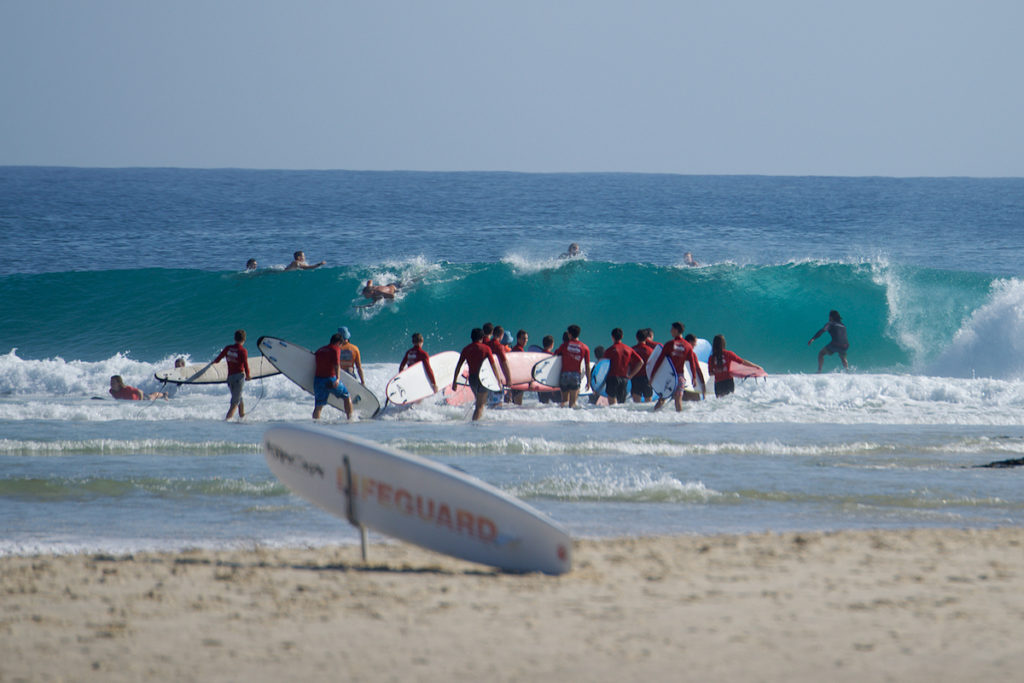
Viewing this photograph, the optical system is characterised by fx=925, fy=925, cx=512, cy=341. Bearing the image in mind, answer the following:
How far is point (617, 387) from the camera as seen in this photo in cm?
1253

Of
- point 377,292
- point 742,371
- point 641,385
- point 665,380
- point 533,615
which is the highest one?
point 377,292

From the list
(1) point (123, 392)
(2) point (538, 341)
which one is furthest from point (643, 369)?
(1) point (123, 392)

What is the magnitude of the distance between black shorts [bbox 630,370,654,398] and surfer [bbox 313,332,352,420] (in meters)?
3.87

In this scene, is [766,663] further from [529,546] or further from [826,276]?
[826,276]

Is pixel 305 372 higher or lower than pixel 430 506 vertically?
higher

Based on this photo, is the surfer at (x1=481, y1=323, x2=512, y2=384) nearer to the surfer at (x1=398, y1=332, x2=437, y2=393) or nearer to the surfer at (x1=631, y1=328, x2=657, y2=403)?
the surfer at (x1=398, y1=332, x2=437, y2=393)

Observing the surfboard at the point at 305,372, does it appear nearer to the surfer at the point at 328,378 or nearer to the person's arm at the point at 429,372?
the surfer at the point at 328,378

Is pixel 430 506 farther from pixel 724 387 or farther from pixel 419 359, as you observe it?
pixel 724 387

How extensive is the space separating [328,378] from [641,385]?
4216mm

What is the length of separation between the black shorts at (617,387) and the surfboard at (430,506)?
737cm

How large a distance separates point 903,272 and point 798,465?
1419 cm

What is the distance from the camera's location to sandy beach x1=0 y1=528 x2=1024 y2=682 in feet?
12.7

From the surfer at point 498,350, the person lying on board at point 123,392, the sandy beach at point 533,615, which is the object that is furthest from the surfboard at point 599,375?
the sandy beach at point 533,615

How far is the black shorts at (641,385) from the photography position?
12625mm
